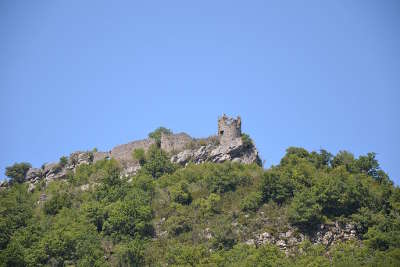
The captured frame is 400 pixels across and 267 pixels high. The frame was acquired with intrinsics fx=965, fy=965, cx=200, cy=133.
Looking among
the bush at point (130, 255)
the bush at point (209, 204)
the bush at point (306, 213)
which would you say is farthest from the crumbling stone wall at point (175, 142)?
the bush at point (130, 255)

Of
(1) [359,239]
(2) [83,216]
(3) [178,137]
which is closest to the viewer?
(1) [359,239]

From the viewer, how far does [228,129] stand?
7456 cm

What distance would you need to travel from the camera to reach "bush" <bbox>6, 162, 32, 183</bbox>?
7931 cm

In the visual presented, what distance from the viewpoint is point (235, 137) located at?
244 ft

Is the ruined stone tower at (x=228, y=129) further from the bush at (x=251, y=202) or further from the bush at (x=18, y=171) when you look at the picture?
the bush at (x=18, y=171)

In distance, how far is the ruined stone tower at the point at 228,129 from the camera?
74312 mm

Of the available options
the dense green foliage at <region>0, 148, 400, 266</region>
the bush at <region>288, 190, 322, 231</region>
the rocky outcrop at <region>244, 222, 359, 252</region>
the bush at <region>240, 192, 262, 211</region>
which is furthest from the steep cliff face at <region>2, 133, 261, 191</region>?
the rocky outcrop at <region>244, 222, 359, 252</region>

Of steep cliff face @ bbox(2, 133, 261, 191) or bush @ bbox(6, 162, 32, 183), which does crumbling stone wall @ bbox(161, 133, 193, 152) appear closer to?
steep cliff face @ bbox(2, 133, 261, 191)

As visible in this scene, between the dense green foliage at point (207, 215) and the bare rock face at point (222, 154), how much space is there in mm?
1228

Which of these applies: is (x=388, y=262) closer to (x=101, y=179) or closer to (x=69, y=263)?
(x=69, y=263)

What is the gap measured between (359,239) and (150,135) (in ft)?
96.2

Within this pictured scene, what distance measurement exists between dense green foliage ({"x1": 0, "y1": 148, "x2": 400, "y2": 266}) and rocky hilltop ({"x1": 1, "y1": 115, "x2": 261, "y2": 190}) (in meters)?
1.69

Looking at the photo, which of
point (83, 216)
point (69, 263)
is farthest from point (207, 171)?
point (69, 263)

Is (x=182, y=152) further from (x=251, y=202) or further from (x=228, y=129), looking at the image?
(x=251, y=202)
